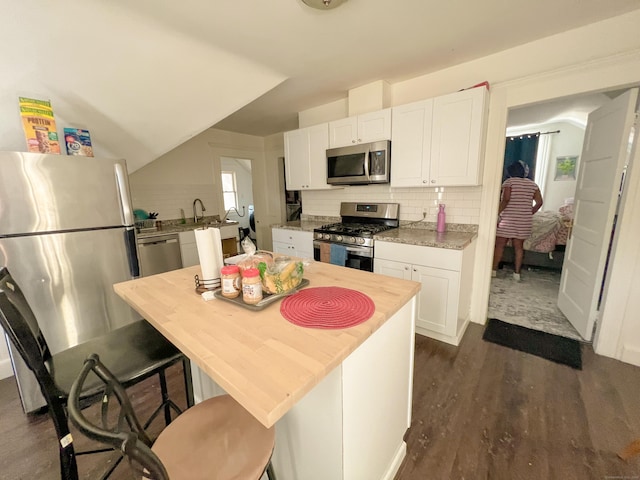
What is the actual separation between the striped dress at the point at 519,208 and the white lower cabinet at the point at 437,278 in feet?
5.80

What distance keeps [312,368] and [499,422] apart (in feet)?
5.17

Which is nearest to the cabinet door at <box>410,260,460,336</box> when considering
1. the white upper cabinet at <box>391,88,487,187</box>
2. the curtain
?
the white upper cabinet at <box>391,88,487,187</box>

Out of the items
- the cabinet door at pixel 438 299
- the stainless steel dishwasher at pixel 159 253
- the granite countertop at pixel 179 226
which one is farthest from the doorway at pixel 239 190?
Answer: the cabinet door at pixel 438 299

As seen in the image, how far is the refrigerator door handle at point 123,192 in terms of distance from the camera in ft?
5.99

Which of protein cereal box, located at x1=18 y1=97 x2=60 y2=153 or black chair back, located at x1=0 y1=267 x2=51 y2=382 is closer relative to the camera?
black chair back, located at x1=0 y1=267 x2=51 y2=382

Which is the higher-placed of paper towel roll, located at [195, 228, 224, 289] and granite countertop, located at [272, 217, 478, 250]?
paper towel roll, located at [195, 228, 224, 289]

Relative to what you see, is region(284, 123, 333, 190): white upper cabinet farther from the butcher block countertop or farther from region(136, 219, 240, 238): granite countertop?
the butcher block countertop

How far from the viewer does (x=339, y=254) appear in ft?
8.90

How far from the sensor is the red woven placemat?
90 cm

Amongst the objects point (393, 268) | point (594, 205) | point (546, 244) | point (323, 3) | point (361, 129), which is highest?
point (323, 3)

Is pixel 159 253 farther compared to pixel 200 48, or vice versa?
pixel 159 253

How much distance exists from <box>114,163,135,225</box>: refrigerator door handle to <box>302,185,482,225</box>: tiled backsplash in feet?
7.60

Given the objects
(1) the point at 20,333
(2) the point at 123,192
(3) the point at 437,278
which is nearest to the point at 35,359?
(1) the point at 20,333

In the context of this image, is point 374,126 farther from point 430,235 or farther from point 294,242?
point 294,242
